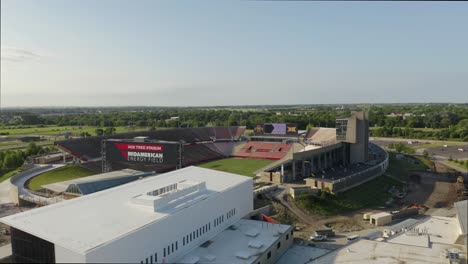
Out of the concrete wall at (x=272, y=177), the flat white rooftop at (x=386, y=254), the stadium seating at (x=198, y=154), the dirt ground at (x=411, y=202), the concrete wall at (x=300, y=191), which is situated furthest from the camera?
the stadium seating at (x=198, y=154)

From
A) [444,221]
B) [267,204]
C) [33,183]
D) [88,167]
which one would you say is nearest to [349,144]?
[267,204]

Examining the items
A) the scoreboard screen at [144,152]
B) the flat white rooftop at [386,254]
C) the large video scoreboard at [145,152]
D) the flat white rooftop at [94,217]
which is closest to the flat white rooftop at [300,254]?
the flat white rooftop at [386,254]

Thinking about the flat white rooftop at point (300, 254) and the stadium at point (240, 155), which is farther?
the stadium at point (240, 155)

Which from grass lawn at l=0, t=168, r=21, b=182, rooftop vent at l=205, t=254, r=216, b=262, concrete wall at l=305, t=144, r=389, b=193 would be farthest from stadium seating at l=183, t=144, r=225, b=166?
rooftop vent at l=205, t=254, r=216, b=262

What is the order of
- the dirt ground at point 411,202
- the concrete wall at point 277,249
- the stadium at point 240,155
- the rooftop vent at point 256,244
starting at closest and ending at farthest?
the concrete wall at point 277,249
the rooftop vent at point 256,244
the dirt ground at point 411,202
the stadium at point 240,155

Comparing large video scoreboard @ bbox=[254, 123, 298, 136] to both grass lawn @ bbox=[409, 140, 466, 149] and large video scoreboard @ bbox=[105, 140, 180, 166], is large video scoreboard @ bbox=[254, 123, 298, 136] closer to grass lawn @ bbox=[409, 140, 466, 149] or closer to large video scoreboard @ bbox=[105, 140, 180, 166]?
large video scoreboard @ bbox=[105, 140, 180, 166]

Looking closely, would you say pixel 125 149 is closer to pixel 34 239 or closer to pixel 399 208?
pixel 34 239

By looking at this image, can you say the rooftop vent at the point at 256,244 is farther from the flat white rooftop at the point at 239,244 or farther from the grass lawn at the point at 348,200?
the grass lawn at the point at 348,200
